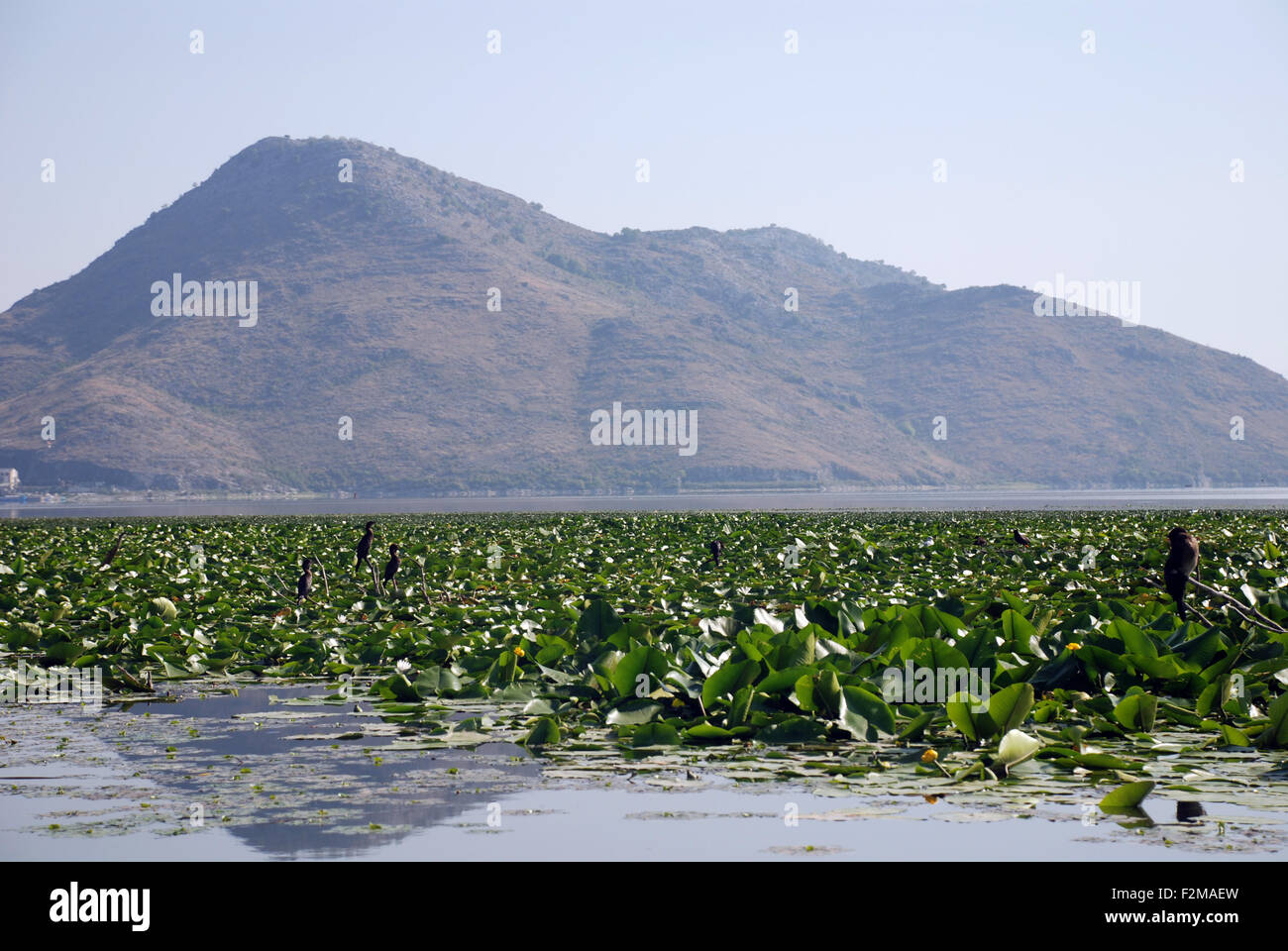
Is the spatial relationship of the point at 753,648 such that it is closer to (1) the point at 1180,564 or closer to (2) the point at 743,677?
(2) the point at 743,677

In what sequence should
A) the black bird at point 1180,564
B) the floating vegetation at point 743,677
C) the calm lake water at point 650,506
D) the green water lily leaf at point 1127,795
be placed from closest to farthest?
the green water lily leaf at point 1127,795
the floating vegetation at point 743,677
the black bird at point 1180,564
the calm lake water at point 650,506

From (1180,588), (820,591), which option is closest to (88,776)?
(1180,588)

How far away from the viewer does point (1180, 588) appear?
13.5 metres

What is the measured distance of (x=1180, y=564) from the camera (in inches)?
530

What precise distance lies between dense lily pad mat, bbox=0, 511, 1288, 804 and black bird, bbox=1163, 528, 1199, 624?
0.27 metres

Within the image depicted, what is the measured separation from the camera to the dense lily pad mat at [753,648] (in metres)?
8.94

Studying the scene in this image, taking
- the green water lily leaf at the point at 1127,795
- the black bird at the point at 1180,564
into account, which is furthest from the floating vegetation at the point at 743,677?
the black bird at the point at 1180,564

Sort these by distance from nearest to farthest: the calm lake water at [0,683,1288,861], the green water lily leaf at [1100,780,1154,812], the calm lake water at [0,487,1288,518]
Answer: the calm lake water at [0,683,1288,861], the green water lily leaf at [1100,780,1154,812], the calm lake water at [0,487,1288,518]

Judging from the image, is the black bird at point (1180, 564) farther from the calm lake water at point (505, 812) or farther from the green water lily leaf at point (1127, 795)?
the green water lily leaf at point (1127, 795)

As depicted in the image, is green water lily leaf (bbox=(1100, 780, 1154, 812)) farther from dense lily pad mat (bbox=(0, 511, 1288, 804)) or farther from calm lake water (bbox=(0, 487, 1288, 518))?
calm lake water (bbox=(0, 487, 1288, 518))

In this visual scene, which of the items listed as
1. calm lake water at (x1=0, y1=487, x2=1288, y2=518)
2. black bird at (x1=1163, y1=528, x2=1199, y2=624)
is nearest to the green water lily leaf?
black bird at (x1=1163, y1=528, x2=1199, y2=624)

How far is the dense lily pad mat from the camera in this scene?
8.94m

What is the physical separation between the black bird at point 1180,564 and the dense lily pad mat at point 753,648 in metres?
0.27
